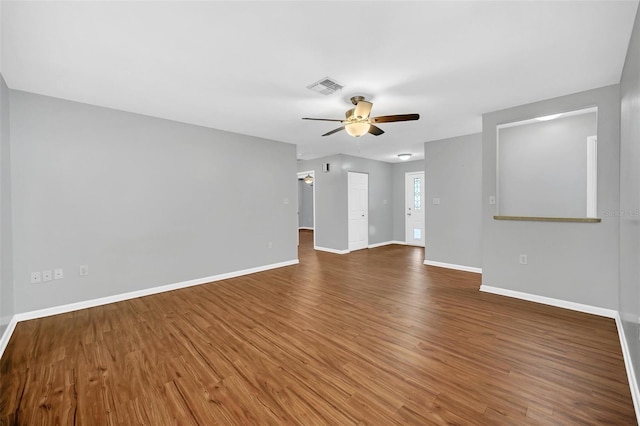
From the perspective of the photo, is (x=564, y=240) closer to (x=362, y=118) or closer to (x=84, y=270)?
(x=362, y=118)

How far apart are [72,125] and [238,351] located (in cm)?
338

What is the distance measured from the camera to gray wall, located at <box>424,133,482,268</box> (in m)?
5.06

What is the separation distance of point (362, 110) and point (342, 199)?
387 centimetres

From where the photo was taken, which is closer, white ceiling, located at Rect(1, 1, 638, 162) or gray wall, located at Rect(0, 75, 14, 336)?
white ceiling, located at Rect(1, 1, 638, 162)

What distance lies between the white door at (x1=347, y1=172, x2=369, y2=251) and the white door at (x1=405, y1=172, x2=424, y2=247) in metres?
1.35

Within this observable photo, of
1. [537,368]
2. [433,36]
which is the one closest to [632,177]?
[537,368]

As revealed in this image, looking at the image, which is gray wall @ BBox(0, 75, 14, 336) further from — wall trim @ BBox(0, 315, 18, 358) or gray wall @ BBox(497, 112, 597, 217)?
gray wall @ BBox(497, 112, 597, 217)

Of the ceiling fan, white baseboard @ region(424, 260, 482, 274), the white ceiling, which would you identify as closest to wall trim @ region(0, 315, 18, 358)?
the white ceiling

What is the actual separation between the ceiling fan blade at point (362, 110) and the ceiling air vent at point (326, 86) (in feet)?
0.92

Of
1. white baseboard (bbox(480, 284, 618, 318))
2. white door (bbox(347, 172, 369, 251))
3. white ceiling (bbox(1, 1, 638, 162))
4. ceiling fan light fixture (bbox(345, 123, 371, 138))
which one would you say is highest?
white ceiling (bbox(1, 1, 638, 162))

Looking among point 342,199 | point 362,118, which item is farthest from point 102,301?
point 342,199

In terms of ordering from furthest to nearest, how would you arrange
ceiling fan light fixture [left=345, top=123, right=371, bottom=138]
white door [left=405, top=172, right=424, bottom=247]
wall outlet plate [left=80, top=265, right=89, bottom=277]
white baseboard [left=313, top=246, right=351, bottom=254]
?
white door [left=405, top=172, right=424, bottom=247] → white baseboard [left=313, top=246, right=351, bottom=254] → wall outlet plate [left=80, top=265, right=89, bottom=277] → ceiling fan light fixture [left=345, top=123, right=371, bottom=138]

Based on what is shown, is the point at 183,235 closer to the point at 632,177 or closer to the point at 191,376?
the point at 191,376

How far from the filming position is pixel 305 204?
12250 millimetres
